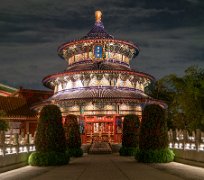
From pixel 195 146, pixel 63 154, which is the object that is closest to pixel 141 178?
pixel 195 146

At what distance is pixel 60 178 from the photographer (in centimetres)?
1628

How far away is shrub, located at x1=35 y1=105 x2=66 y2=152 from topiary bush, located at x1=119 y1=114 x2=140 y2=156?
11.1 m

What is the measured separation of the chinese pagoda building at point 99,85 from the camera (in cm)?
4816

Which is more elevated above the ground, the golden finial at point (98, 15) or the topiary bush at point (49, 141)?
Answer: the golden finial at point (98, 15)

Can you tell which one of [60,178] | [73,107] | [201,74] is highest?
[201,74]

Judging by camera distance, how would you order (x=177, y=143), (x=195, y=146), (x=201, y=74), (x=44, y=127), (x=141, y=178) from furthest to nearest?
(x=201, y=74) < (x=177, y=143) < (x=44, y=127) < (x=195, y=146) < (x=141, y=178)

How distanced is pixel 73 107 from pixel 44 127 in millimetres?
25516

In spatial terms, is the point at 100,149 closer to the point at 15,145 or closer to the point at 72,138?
the point at 72,138

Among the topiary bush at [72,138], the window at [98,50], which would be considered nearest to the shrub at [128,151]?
the topiary bush at [72,138]

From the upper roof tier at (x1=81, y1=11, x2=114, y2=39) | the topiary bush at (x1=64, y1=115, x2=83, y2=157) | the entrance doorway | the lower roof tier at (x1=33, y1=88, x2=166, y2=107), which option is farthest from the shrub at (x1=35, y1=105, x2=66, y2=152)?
the upper roof tier at (x1=81, y1=11, x2=114, y2=39)

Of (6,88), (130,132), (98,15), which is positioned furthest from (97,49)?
(6,88)

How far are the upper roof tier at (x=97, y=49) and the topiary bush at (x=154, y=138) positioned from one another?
90.6ft

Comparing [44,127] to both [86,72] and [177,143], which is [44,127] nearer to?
[177,143]

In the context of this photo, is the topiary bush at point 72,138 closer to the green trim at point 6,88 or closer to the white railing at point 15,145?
the white railing at point 15,145
